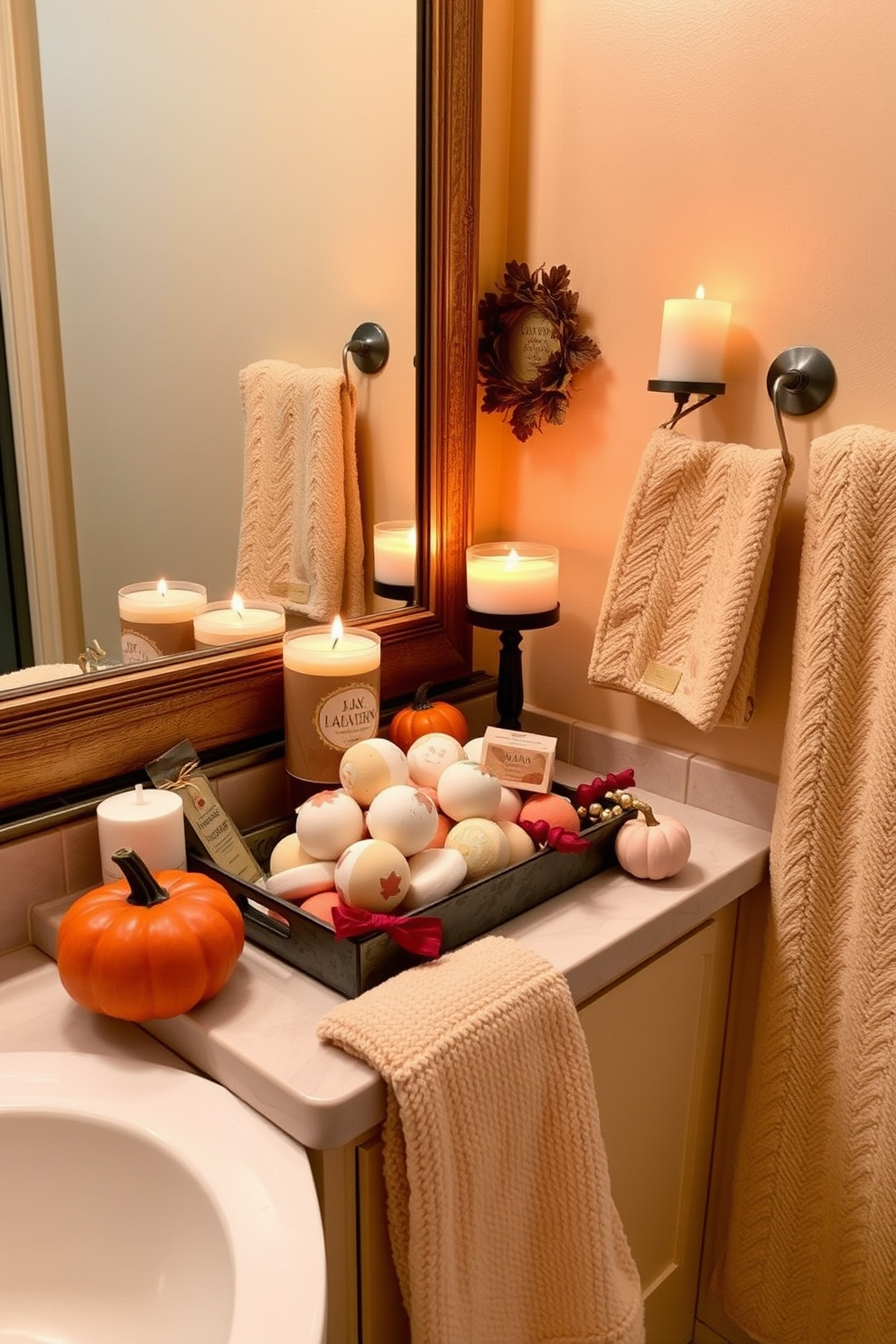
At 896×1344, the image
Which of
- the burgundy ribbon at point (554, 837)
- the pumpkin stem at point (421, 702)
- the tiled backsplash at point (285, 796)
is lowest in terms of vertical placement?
the tiled backsplash at point (285, 796)

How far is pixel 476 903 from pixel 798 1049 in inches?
17.4

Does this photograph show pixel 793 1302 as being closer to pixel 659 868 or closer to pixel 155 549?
pixel 659 868

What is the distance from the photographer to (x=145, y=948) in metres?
0.82

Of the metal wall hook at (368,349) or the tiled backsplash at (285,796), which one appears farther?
the metal wall hook at (368,349)

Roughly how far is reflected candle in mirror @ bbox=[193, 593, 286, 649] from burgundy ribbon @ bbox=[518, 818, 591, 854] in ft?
1.21

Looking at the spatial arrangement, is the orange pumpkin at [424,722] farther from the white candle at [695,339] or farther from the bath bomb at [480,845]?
the white candle at [695,339]

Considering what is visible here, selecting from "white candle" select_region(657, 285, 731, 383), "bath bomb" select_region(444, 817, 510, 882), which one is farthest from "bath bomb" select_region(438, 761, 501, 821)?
"white candle" select_region(657, 285, 731, 383)

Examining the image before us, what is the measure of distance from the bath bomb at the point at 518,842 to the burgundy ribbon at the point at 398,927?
0.16 metres

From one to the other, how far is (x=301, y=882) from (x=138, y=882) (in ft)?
0.51

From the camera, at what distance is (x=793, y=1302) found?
1.20 m

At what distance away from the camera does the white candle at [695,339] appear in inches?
43.7

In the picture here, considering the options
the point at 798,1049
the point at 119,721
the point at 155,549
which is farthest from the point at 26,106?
the point at 798,1049

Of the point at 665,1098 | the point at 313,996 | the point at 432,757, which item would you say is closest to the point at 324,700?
the point at 432,757

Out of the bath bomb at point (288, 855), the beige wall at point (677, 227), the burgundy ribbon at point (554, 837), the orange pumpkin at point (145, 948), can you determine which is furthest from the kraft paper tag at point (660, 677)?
the orange pumpkin at point (145, 948)
